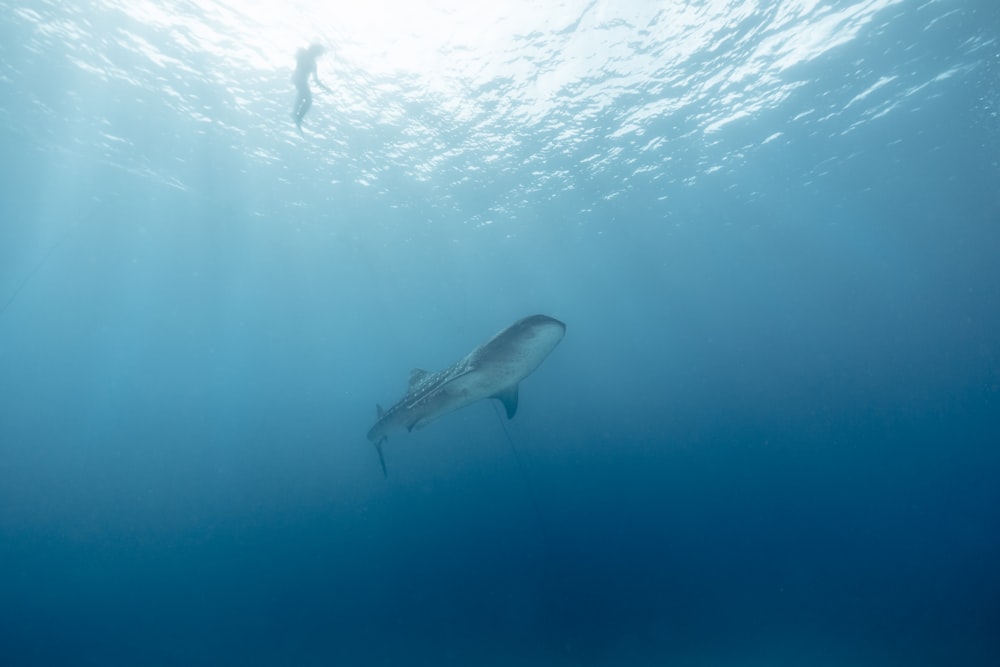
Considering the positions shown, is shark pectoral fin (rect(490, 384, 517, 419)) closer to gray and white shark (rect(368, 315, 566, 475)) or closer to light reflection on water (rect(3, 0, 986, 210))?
gray and white shark (rect(368, 315, 566, 475))

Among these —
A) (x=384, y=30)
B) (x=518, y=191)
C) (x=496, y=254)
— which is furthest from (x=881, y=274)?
(x=384, y=30)

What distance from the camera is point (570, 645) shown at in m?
16.2

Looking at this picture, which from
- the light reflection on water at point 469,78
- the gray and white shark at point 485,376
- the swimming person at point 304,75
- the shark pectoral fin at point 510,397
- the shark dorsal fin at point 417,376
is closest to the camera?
the gray and white shark at point 485,376

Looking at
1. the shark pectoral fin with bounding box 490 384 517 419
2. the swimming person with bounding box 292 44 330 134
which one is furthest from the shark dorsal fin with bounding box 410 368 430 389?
the swimming person with bounding box 292 44 330 134

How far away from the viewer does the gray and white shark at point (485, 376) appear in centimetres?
507

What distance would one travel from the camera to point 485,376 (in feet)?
19.8

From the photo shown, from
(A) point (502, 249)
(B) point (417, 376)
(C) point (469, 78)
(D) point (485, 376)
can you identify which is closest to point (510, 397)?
(D) point (485, 376)

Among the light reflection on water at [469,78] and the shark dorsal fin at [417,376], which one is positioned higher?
the light reflection on water at [469,78]

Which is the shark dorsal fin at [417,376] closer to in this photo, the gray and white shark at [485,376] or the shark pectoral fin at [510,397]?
the gray and white shark at [485,376]

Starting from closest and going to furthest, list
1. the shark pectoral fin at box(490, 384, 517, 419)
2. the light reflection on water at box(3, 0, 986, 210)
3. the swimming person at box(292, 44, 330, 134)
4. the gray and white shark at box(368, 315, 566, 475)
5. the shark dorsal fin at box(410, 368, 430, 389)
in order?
the gray and white shark at box(368, 315, 566, 475)
the shark pectoral fin at box(490, 384, 517, 419)
the shark dorsal fin at box(410, 368, 430, 389)
the swimming person at box(292, 44, 330, 134)
the light reflection on water at box(3, 0, 986, 210)

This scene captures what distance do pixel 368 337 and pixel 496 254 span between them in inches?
1839

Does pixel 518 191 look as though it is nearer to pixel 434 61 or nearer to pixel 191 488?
pixel 434 61

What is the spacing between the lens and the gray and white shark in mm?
5074

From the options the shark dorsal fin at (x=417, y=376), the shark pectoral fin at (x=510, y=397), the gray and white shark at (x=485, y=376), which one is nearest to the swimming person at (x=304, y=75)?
the shark dorsal fin at (x=417, y=376)
